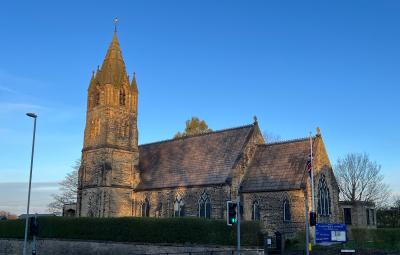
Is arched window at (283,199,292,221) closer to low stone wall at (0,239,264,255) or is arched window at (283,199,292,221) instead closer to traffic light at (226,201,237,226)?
low stone wall at (0,239,264,255)

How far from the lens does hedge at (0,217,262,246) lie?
110 ft

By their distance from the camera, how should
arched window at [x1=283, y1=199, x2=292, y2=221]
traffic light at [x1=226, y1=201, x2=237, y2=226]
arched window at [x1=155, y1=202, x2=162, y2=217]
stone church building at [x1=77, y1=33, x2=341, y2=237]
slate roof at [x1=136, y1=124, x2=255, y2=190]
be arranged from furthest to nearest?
arched window at [x1=155, y1=202, x2=162, y2=217]
slate roof at [x1=136, y1=124, x2=255, y2=190]
stone church building at [x1=77, y1=33, x2=341, y2=237]
arched window at [x1=283, y1=199, x2=292, y2=221]
traffic light at [x1=226, y1=201, x2=237, y2=226]

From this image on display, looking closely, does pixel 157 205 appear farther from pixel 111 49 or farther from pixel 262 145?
pixel 111 49

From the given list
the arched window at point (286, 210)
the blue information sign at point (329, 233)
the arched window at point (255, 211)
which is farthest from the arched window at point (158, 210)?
the blue information sign at point (329, 233)

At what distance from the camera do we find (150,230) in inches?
1430

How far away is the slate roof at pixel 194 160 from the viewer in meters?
45.0

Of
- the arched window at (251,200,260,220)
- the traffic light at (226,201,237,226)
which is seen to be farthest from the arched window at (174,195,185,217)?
the traffic light at (226,201,237,226)

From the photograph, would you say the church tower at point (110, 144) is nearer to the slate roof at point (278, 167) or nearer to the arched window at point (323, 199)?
the slate roof at point (278, 167)

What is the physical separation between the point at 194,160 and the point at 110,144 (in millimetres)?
9405

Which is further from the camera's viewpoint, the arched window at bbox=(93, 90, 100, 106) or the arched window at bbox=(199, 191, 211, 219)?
the arched window at bbox=(93, 90, 100, 106)

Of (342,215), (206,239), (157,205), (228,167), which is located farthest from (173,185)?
(342,215)

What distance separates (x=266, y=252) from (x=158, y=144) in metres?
25.1

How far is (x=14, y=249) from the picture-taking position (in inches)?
1804

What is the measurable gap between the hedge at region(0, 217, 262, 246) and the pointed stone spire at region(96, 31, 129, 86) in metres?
17.0
